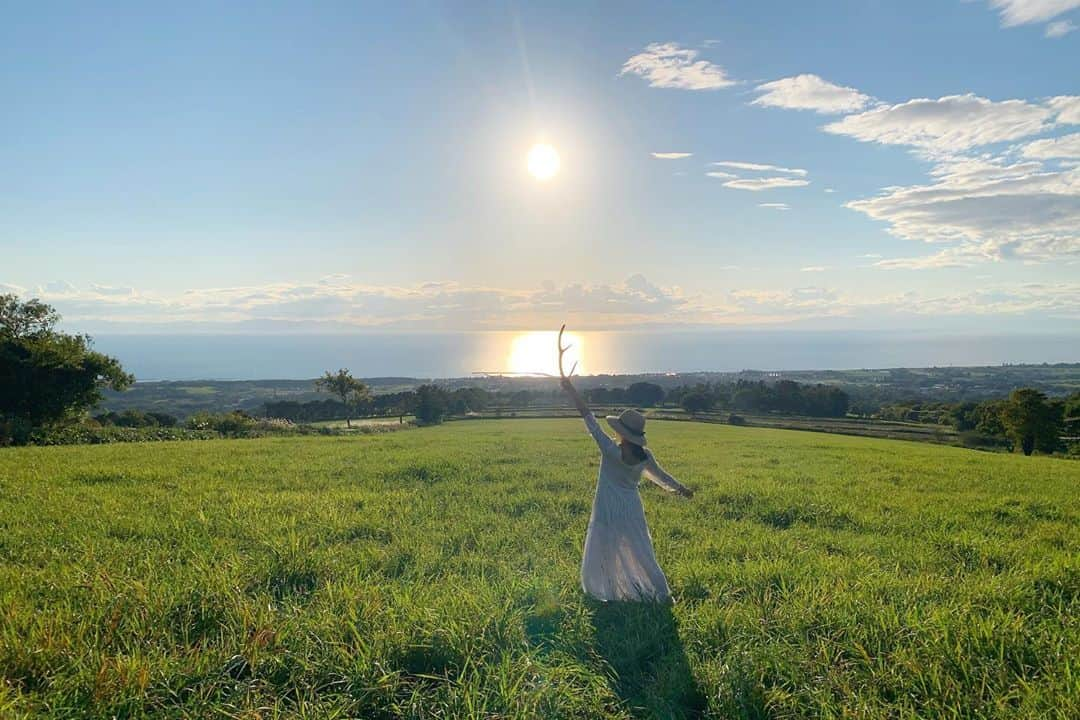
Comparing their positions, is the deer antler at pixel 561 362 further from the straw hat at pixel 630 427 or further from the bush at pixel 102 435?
the bush at pixel 102 435

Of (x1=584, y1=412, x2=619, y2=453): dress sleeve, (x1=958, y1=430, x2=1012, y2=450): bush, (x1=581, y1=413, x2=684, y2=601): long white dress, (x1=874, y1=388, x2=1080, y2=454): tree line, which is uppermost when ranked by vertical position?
(x1=584, y1=412, x2=619, y2=453): dress sleeve

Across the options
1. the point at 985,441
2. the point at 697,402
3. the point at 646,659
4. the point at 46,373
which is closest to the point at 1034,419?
the point at 985,441

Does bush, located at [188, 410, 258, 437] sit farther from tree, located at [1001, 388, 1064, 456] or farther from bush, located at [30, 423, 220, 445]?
tree, located at [1001, 388, 1064, 456]

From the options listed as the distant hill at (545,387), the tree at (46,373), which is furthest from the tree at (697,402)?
the tree at (46,373)

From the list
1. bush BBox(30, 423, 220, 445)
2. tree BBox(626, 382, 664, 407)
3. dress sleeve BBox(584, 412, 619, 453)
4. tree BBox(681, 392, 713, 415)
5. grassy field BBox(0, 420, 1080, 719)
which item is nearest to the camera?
grassy field BBox(0, 420, 1080, 719)

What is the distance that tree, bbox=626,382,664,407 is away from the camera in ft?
237

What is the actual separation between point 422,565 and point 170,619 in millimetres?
2451

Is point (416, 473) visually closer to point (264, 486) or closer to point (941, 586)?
point (264, 486)

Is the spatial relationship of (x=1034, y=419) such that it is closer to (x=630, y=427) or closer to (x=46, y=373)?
(x=630, y=427)

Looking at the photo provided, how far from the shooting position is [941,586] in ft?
18.3

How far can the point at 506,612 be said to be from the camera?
4551mm

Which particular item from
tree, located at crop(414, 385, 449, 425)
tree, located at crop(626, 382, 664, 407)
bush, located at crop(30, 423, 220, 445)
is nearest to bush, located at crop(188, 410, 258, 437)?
bush, located at crop(30, 423, 220, 445)

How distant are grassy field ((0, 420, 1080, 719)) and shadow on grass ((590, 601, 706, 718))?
0.06 ft

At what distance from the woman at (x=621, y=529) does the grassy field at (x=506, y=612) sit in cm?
31
